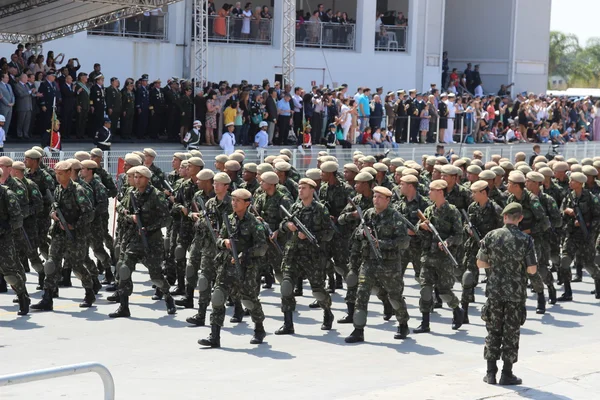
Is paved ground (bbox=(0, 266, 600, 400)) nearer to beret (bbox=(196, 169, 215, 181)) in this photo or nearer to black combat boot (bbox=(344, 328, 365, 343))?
black combat boot (bbox=(344, 328, 365, 343))

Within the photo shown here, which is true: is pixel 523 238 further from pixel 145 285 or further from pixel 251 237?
pixel 145 285

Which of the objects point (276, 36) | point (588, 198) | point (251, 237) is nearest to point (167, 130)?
point (276, 36)

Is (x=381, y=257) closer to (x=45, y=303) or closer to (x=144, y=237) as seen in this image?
(x=144, y=237)

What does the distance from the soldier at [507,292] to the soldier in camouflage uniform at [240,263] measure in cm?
261

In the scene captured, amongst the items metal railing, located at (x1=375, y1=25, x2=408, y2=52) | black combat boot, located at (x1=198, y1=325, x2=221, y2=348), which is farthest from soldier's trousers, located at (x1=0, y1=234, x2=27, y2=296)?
metal railing, located at (x1=375, y1=25, x2=408, y2=52)

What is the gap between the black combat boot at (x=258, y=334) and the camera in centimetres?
1199

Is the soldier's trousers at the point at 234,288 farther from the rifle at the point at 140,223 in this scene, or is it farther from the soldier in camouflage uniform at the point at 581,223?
the soldier in camouflage uniform at the point at 581,223

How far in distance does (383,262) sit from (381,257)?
0.26 feet

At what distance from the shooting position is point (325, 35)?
37031 millimetres

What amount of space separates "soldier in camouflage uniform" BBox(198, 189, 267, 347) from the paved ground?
376 millimetres

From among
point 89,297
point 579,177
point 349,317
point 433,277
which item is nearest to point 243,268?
point 349,317

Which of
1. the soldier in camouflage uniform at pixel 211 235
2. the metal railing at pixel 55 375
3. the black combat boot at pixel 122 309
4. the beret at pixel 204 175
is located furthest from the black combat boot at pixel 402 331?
the metal railing at pixel 55 375

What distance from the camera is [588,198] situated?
1584 cm

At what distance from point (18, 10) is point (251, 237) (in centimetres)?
Answer: 1468
